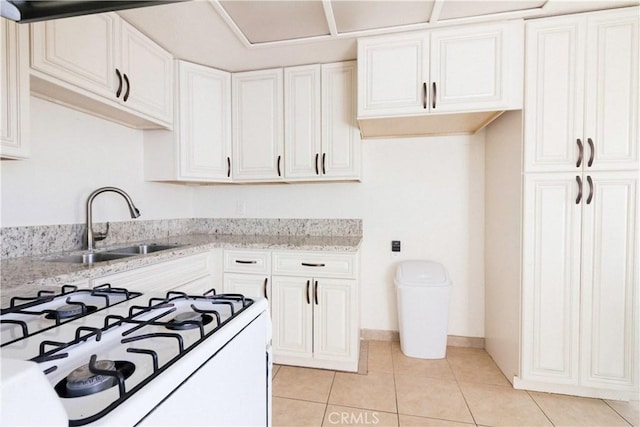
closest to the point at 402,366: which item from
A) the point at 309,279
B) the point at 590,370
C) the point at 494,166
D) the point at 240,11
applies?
the point at 309,279

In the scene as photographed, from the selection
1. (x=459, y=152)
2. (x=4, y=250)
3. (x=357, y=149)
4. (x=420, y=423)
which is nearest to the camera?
(x=4, y=250)

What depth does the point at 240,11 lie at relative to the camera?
5.46ft

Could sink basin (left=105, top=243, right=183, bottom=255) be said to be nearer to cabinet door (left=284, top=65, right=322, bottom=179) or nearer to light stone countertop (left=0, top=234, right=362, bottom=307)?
light stone countertop (left=0, top=234, right=362, bottom=307)

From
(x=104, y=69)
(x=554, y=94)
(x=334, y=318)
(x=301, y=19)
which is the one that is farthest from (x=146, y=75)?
(x=554, y=94)

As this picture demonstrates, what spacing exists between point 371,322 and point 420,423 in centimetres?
101

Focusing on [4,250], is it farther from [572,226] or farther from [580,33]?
[580,33]

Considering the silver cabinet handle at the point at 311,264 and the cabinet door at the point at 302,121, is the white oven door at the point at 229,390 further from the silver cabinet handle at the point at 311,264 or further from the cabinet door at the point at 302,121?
the cabinet door at the point at 302,121

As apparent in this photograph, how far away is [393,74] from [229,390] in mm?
1895

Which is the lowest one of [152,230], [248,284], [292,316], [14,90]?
[292,316]

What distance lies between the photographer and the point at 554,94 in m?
1.74

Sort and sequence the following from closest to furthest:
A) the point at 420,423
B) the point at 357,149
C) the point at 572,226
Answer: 1. the point at 420,423
2. the point at 572,226
3. the point at 357,149

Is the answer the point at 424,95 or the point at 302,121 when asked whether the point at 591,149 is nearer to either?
the point at 424,95

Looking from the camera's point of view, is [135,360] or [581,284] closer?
[135,360]

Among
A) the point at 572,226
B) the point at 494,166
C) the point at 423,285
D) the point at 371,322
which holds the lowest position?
the point at 371,322
